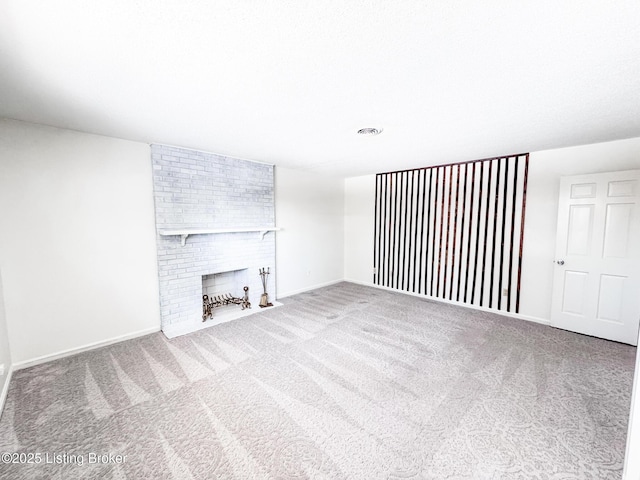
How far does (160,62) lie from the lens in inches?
60.8

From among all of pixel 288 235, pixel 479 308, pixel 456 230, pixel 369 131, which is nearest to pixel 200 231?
pixel 288 235

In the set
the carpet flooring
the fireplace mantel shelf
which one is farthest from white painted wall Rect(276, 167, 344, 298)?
the carpet flooring

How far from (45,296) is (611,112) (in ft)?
18.6

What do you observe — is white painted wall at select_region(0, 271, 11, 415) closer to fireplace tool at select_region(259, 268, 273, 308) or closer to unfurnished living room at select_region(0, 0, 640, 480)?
unfurnished living room at select_region(0, 0, 640, 480)

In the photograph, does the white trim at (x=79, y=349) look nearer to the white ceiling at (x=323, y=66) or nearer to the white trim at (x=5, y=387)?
the white trim at (x=5, y=387)

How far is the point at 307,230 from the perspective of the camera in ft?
17.4

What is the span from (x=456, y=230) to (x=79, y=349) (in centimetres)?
545

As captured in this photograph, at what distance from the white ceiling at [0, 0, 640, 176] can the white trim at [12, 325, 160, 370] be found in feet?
7.78

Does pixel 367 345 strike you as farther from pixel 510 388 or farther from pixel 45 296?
pixel 45 296

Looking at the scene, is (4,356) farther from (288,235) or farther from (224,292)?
(288,235)

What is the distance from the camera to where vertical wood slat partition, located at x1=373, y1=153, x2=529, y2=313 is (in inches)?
155

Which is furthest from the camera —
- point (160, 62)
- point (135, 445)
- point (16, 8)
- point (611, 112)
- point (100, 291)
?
point (100, 291)

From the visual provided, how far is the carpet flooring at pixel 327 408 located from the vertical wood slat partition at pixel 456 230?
107 centimetres

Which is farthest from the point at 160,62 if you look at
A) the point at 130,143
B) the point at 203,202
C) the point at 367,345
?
the point at 367,345
